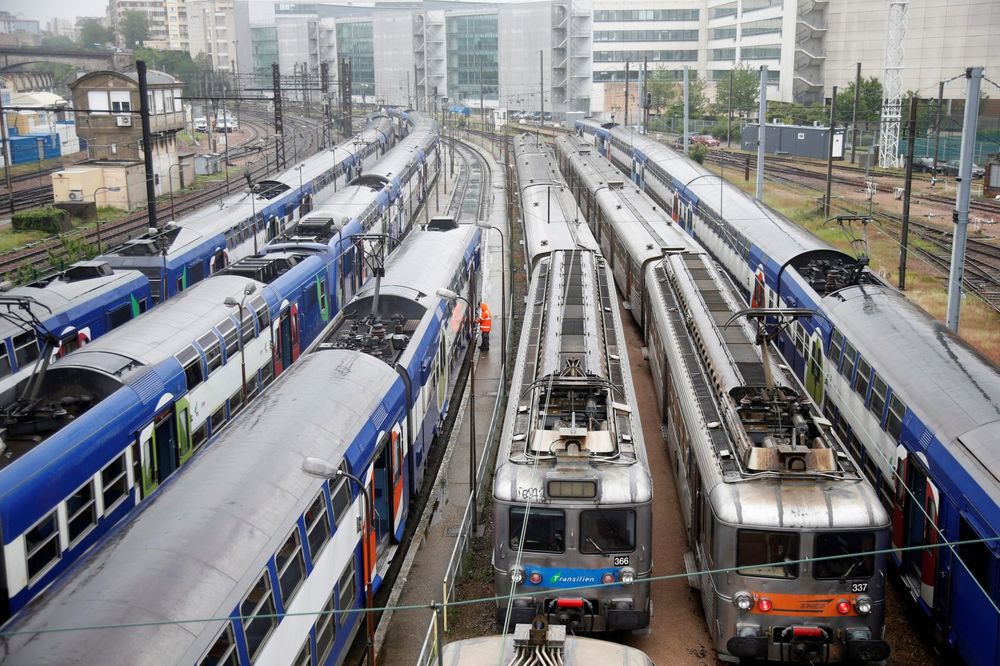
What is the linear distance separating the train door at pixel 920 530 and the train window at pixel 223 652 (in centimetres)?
919

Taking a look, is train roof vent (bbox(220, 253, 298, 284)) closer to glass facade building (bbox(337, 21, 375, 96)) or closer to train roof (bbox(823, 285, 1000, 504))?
train roof (bbox(823, 285, 1000, 504))

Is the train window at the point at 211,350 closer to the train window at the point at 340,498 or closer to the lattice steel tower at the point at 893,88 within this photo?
the train window at the point at 340,498

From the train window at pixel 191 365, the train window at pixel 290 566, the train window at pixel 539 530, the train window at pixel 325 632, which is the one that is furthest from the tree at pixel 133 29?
the train window at pixel 290 566

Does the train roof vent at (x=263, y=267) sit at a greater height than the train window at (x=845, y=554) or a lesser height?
greater

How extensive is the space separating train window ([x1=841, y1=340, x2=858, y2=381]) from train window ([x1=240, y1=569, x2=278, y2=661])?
39.3 feet

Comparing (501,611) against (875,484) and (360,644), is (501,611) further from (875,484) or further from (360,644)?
(875,484)

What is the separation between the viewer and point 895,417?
1630cm

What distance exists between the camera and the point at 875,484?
57.0 feet

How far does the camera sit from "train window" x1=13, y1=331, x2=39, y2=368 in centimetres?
1984

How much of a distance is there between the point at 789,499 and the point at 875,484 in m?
4.79

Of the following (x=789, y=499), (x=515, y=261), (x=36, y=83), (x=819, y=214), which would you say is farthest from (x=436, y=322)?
(x=36, y=83)

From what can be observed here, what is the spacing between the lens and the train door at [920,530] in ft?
47.3

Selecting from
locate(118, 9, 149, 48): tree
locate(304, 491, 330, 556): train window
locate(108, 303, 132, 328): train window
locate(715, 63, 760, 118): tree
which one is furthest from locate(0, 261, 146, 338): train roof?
locate(118, 9, 149, 48): tree

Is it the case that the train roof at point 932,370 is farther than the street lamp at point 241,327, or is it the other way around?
the street lamp at point 241,327
